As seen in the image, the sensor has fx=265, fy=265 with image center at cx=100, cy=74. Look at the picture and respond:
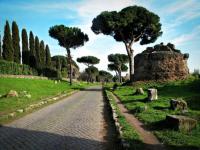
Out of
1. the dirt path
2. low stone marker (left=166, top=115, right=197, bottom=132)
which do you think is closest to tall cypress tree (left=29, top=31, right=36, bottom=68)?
the dirt path

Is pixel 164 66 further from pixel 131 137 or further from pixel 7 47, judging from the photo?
pixel 7 47

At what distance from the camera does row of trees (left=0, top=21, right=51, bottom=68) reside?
2096 inches

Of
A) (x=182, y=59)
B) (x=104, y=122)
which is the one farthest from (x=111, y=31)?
(x=104, y=122)

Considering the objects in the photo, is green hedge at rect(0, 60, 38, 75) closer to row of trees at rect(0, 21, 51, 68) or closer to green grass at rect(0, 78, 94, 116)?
row of trees at rect(0, 21, 51, 68)

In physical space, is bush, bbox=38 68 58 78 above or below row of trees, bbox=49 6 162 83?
below

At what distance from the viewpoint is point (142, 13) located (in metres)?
46.1

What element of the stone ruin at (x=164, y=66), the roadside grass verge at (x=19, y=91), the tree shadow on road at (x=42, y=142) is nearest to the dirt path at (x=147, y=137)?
the tree shadow on road at (x=42, y=142)

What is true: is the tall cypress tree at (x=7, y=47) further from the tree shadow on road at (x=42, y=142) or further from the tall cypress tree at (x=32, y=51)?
the tree shadow on road at (x=42, y=142)

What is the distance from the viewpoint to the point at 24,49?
62062mm

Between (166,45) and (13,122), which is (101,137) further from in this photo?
(166,45)

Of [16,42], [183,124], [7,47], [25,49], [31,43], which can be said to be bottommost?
[183,124]

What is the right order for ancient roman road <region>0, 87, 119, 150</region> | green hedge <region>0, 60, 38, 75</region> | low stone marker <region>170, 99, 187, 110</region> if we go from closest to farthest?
ancient roman road <region>0, 87, 119, 150</region> < low stone marker <region>170, 99, 187, 110</region> < green hedge <region>0, 60, 38, 75</region>

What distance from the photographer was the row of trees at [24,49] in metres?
53.2

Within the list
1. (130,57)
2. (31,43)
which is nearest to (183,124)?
(130,57)
